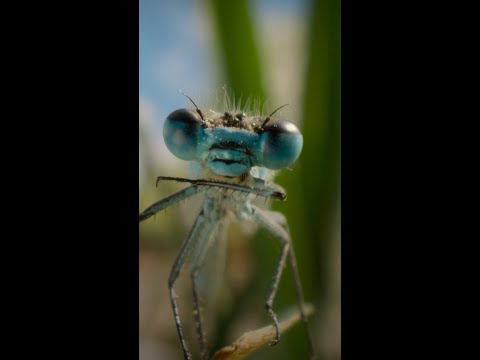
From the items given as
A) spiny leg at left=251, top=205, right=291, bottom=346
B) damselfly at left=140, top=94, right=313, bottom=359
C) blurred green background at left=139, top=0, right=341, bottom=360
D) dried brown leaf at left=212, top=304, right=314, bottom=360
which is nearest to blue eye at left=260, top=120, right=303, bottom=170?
damselfly at left=140, top=94, right=313, bottom=359

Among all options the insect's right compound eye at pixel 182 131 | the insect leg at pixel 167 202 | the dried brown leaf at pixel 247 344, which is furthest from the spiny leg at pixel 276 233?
the insect's right compound eye at pixel 182 131

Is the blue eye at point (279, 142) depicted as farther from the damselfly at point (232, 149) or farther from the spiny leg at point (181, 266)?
the spiny leg at point (181, 266)

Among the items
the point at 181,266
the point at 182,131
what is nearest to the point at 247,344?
the point at 181,266

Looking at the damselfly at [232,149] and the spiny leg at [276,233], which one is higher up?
the damselfly at [232,149]

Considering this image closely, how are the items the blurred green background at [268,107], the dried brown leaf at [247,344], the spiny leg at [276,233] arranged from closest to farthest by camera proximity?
the dried brown leaf at [247,344]
the blurred green background at [268,107]
the spiny leg at [276,233]

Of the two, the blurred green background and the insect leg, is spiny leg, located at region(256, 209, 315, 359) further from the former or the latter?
the insect leg
